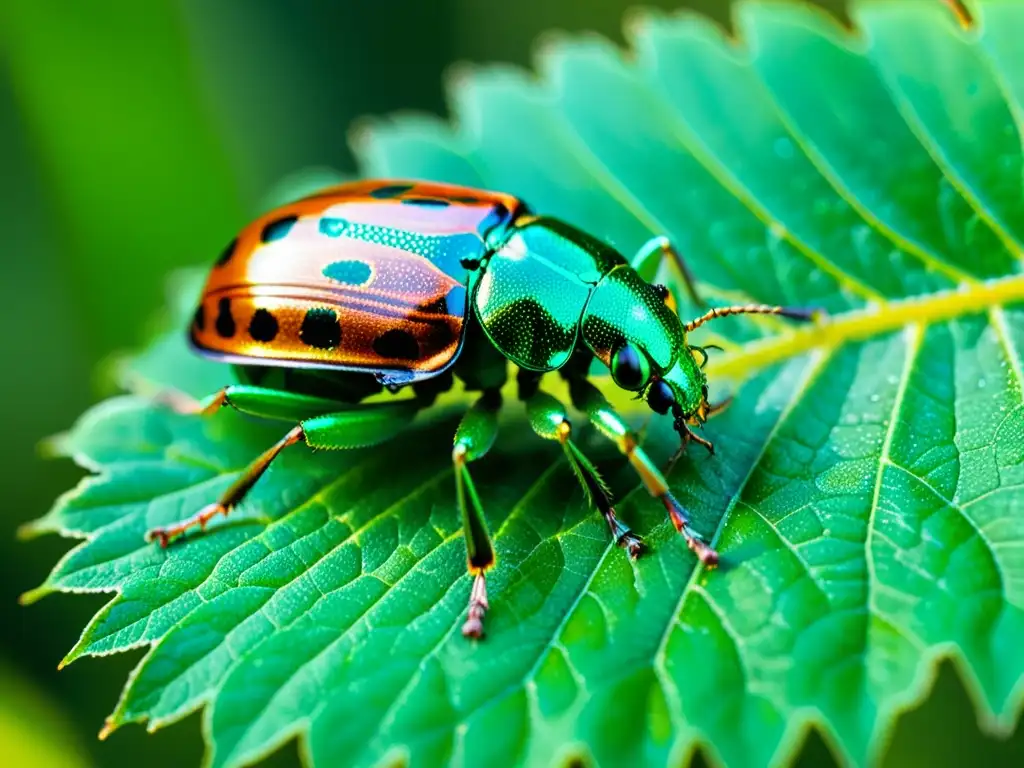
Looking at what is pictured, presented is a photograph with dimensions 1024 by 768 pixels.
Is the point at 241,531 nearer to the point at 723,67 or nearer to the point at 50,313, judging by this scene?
the point at 723,67

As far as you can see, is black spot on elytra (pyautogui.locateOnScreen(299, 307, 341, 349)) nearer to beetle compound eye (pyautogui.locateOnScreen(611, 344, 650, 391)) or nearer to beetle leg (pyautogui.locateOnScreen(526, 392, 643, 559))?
beetle leg (pyautogui.locateOnScreen(526, 392, 643, 559))

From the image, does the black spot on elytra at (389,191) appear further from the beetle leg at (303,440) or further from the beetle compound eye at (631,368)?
the beetle compound eye at (631,368)

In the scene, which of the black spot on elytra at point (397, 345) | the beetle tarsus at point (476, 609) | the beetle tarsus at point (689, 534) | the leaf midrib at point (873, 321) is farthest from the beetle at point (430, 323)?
the beetle tarsus at point (476, 609)

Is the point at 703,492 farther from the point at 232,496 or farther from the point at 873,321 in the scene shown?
the point at 232,496

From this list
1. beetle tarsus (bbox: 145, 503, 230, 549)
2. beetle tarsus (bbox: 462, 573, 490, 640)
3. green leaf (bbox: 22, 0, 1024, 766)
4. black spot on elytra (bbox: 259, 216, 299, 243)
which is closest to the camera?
green leaf (bbox: 22, 0, 1024, 766)

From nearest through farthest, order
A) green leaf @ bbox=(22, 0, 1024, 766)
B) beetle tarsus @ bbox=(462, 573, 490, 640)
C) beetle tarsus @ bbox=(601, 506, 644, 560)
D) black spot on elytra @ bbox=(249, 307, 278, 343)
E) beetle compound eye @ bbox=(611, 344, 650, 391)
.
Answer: green leaf @ bbox=(22, 0, 1024, 766)
beetle tarsus @ bbox=(462, 573, 490, 640)
beetle tarsus @ bbox=(601, 506, 644, 560)
beetle compound eye @ bbox=(611, 344, 650, 391)
black spot on elytra @ bbox=(249, 307, 278, 343)

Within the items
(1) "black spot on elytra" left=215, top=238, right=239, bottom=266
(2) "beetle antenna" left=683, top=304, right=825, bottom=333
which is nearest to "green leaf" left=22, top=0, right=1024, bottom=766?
(2) "beetle antenna" left=683, top=304, right=825, bottom=333

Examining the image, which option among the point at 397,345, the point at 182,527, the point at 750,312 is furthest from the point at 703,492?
the point at 182,527
